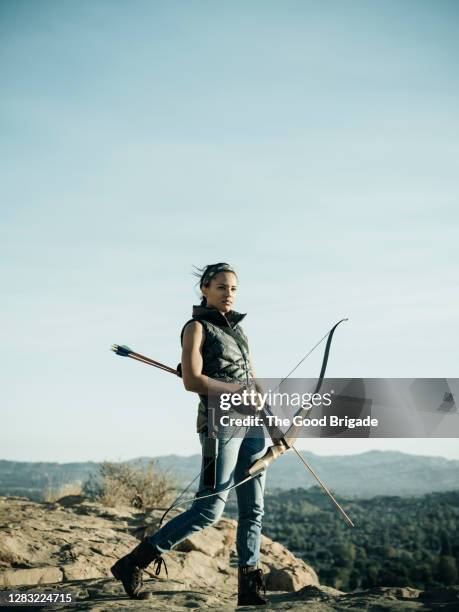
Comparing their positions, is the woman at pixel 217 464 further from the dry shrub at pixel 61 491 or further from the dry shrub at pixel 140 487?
the dry shrub at pixel 61 491

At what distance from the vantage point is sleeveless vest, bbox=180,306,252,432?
4289mm

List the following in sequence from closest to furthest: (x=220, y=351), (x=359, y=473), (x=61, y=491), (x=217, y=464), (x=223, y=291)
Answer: (x=217, y=464), (x=220, y=351), (x=223, y=291), (x=61, y=491), (x=359, y=473)

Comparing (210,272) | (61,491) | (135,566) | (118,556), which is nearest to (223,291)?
(210,272)

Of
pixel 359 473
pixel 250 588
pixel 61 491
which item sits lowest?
pixel 359 473

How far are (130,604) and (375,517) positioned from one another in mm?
36061

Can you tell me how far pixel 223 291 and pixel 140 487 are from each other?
8.10 metres

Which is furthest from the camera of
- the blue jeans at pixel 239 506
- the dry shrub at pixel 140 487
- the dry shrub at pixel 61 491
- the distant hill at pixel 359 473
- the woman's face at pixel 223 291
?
the distant hill at pixel 359 473

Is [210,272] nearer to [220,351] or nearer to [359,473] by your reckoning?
[220,351]

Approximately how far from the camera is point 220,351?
170 inches

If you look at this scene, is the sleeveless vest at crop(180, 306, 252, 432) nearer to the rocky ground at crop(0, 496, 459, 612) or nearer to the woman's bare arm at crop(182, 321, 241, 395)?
the woman's bare arm at crop(182, 321, 241, 395)

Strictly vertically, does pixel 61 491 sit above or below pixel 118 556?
above

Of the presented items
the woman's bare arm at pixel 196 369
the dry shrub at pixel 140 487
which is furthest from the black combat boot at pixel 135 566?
the dry shrub at pixel 140 487

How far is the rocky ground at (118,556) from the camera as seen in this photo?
4.20 m

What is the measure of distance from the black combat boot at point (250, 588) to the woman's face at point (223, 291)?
188 cm
